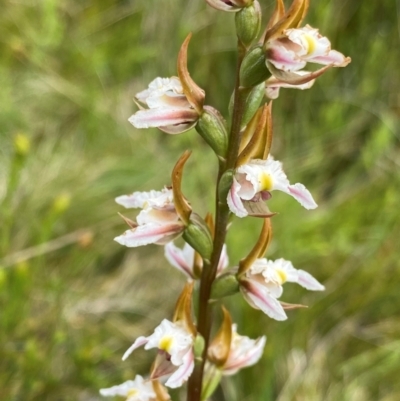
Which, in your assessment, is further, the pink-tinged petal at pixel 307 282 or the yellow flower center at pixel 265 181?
the pink-tinged petal at pixel 307 282

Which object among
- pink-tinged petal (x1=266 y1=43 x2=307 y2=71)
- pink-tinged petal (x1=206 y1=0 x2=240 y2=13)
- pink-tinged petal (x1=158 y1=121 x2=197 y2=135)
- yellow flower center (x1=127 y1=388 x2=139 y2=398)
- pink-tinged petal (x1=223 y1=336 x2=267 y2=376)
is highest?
pink-tinged petal (x1=206 y1=0 x2=240 y2=13)

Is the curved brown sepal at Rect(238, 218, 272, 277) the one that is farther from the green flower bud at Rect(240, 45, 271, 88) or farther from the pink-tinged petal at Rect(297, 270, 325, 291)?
the green flower bud at Rect(240, 45, 271, 88)

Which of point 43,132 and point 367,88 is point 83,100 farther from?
point 367,88

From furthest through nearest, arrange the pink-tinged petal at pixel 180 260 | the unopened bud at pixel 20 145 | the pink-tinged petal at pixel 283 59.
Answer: the unopened bud at pixel 20 145 < the pink-tinged petal at pixel 180 260 < the pink-tinged petal at pixel 283 59

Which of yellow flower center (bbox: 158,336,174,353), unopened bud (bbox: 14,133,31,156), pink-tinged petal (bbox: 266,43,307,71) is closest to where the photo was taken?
pink-tinged petal (bbox: 266,43,307,71)

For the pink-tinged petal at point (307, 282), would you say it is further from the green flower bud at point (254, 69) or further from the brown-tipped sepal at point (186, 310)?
the green flower bud at point (254, 69)

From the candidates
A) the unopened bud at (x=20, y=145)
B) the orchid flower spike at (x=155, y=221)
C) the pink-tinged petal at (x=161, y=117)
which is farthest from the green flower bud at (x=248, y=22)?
the unopened bud at (x=20, y=145)

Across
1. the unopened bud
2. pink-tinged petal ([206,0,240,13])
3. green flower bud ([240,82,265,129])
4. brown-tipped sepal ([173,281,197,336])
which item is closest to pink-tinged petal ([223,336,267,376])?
brown-tipped sepal ([173,281,197,336])

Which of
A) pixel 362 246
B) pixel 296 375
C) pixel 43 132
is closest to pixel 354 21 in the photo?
pixel 362 246
